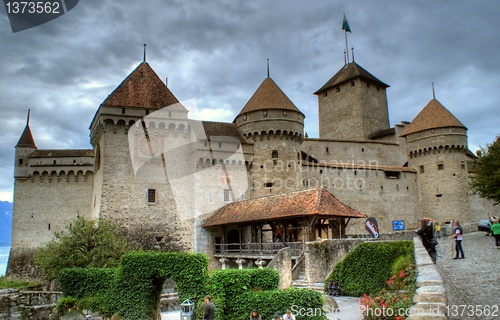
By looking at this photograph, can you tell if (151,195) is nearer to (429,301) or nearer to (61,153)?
(61,153)

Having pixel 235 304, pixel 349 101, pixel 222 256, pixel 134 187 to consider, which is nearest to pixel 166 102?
pixel 134 187

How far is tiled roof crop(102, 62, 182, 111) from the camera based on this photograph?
1056 inches

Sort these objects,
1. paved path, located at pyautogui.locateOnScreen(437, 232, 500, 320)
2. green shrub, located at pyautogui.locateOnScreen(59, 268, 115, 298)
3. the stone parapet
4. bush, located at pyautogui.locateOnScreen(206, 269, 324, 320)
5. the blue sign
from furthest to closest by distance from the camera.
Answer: the blue sign < green shrub, located at pyautogui.locateOnScreen(59, 268, 115, 298) < bush, located at pyautogui.locateOnScreen(206, 269, 324, 320) < paved path, located at pyautogui.locateOnScreen(437, 232, 500, 320) < the stone parapet

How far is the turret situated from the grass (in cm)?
675

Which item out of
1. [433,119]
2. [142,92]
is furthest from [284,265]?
[433,119]

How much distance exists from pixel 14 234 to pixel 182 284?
16.8 m

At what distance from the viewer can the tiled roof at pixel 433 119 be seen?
3725 centimetres

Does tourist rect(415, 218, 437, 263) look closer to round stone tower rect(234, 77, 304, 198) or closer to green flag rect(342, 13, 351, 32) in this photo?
round stone tower rect(234, 77, 304, 198)

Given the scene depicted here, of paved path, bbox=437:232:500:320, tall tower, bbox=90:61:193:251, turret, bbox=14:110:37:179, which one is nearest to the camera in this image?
paved path, bbox=437:232:500:320

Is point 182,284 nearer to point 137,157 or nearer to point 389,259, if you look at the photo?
point 389,259

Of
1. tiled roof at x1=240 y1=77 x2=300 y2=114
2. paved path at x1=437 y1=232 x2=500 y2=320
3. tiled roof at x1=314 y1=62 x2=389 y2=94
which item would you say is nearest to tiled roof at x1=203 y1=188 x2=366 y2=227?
tiled roof at x1=240 y1=77 x2=300 y2=114

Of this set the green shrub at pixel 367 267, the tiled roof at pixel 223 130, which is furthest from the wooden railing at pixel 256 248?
the tiled roof at pixel 223 130

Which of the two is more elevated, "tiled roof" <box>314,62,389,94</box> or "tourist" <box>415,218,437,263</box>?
"tiled roof" <box>314,62,389,94</box>

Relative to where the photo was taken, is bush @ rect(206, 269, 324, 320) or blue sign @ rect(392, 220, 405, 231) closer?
bush @ rect(206, 269, 324, 320)
